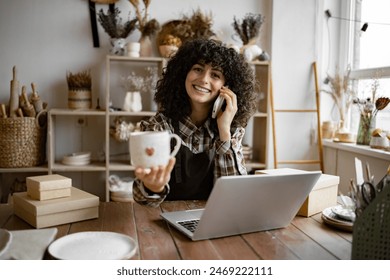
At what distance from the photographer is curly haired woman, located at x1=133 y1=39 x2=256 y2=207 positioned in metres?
1.69

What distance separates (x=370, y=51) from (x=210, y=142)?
72.6 inches

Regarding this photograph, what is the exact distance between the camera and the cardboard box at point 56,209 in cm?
110

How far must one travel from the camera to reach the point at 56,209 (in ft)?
3.67

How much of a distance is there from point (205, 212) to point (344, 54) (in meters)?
2.73

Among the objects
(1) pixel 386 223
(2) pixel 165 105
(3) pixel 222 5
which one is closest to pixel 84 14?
(3) pixel 222 5

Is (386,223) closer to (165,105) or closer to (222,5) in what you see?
(165,105)

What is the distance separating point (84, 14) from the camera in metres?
3.05

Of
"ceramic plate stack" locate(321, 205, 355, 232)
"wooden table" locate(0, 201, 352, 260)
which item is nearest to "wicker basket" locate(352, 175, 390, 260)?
"wooden table" locate(0, 201, 352, 260)

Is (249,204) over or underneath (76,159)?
over

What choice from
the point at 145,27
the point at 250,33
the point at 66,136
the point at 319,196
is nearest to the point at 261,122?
the point at 250,33

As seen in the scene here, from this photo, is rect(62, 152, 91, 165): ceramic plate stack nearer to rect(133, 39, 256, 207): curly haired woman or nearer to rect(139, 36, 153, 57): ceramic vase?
rect(139, 36, 153, 57): ceramic vase

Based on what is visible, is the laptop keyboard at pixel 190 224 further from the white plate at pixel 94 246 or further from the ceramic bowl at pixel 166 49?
the ceramic bowl at pixel 166 49

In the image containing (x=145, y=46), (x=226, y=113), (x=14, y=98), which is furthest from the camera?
(x=145, y=46)

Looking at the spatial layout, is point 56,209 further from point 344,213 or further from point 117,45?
point 117,45
